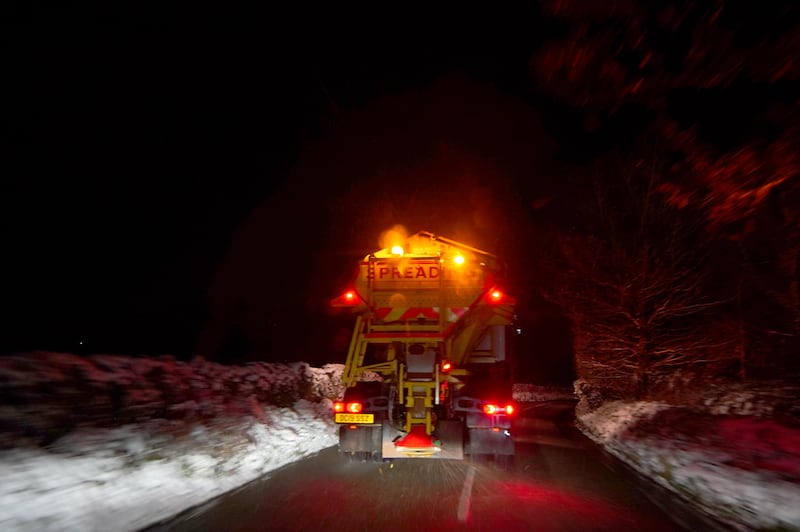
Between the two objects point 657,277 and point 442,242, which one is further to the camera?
point 657,277

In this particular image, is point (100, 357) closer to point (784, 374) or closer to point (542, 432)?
point (542, 432)

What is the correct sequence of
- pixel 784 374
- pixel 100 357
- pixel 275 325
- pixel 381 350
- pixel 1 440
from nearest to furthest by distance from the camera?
1. pixel 1 440
2. pixel 100 357
3. pixel 381 350
4. pixel 784 374
5. pixel 275 325

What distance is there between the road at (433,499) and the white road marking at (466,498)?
0.01 metres

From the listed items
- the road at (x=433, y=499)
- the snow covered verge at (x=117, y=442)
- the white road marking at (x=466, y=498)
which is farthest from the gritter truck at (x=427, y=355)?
the snow covered verge at (x=117, y=442)

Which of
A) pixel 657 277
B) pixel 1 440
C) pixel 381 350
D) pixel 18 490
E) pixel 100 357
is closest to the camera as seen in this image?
pixel 18 490

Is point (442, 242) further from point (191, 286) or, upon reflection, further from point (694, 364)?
point (191, 286)

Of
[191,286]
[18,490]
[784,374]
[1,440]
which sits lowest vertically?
[18,490]

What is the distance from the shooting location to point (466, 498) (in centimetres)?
832

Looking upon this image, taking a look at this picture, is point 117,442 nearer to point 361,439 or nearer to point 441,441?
point 361,439

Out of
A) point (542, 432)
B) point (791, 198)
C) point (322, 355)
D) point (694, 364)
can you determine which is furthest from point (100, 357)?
point (322, 355)

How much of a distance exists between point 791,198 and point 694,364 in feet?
37.5

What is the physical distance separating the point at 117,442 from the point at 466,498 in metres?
4.37

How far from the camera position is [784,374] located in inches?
618

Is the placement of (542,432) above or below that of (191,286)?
below
